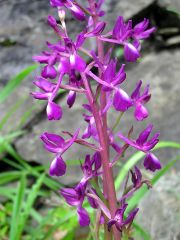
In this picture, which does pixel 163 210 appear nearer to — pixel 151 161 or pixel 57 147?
pixel 151 161

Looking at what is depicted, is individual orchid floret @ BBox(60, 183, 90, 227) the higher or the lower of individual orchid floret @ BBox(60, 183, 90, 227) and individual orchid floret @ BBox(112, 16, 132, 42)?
the lower

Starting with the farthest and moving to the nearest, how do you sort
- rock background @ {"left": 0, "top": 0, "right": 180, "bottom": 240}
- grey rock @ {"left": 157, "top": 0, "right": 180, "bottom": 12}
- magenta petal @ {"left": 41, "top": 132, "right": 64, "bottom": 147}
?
grey rock @ {"left": 157, "top": 0, "right": 180, "bottom": 12}, rock background @ {"left": 0, "top": 0, "right": 180, "bottom": 240}, magenta petal @ {"left": 41, "top": 132, "right": 64, "bottom": 147}

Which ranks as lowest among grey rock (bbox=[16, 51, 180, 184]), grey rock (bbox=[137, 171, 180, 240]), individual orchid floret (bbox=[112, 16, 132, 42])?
grey rock (bbox=[16, 51, 180, 184])

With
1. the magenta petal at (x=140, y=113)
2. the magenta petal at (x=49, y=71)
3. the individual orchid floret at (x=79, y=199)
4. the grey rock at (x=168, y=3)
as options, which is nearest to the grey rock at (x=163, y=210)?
the individual orchid floret at (x=79, y=199)

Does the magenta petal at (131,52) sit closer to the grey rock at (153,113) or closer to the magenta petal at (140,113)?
the magenta petal at (140,113)

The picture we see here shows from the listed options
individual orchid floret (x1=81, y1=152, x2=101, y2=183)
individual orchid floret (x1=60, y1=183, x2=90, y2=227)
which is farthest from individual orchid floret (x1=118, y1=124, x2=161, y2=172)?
individual orchid floret (x1=60, y1=183, x2=90, y2=227)

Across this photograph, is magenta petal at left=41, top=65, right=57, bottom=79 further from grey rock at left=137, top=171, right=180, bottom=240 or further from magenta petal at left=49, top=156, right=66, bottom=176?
grey rock at left=137, top=171, right=180, bottom=240

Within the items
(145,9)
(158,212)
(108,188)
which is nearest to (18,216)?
(158,212)

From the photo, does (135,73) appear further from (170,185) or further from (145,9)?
(170,185)
